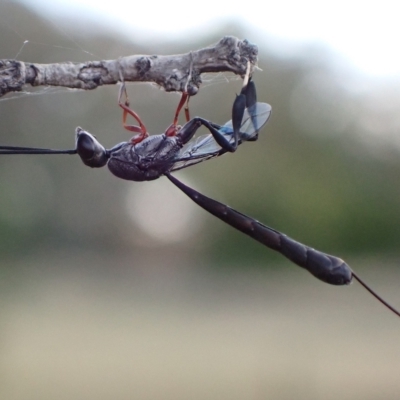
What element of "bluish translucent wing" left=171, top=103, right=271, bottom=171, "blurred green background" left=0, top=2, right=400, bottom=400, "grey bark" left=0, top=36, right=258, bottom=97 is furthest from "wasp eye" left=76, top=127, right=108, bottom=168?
"blurred green background" left=0, top=2, right=400, bottom=400

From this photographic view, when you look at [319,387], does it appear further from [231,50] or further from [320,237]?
[320,237]

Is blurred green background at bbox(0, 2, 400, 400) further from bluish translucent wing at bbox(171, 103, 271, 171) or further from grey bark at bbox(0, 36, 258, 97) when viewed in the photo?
grey bark at bbox(0, 36, 258, 97)

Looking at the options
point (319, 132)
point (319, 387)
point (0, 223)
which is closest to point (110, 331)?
point (319, 387)

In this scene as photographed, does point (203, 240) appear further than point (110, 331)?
Yes

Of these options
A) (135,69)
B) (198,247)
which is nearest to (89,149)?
(135,69)

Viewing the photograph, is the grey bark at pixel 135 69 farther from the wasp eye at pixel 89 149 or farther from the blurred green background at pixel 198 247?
the blurred green background at pixel 198 247
